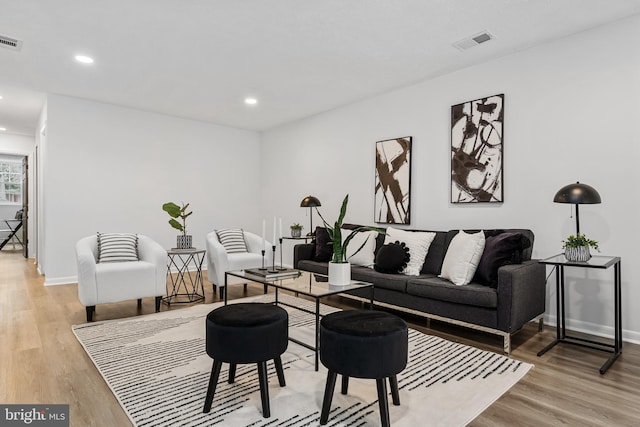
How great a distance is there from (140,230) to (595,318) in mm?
5922

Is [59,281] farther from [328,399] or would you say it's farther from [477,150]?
[477,150]

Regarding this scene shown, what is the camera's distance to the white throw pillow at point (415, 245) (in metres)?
3.70

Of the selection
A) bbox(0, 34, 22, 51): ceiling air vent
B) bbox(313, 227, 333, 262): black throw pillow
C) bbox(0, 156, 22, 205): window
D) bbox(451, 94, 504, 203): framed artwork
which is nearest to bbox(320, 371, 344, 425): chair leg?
bbox(313, 227, 333, 262): black throw pillow

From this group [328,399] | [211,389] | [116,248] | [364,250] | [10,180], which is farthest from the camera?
[10,180]

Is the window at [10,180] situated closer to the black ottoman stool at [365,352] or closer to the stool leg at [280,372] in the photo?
the stool leg at [280,372]

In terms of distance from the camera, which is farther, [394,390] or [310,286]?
[310,286]

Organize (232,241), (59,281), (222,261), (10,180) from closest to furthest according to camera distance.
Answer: (222,261), (232,241), (59,281), (10,180)

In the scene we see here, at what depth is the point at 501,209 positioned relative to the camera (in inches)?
148

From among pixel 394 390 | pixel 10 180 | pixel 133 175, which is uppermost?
pixel 10 180

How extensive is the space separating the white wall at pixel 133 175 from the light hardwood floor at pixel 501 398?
71.5 inches

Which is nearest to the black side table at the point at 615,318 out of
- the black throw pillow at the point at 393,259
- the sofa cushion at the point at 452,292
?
the sofa cushion at the point at 452,292

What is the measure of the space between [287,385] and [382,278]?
1.68 m

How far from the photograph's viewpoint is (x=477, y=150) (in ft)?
12.8

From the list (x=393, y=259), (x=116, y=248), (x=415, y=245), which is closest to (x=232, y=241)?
(x=116, y=248)
